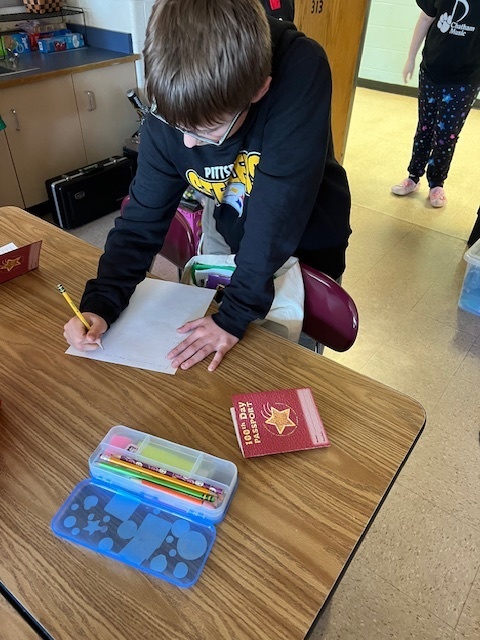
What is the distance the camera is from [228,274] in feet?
3.64

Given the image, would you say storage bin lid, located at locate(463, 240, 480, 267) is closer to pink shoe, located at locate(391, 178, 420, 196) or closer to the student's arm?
pink shoe, located at locate(391, 178, 420, 196)

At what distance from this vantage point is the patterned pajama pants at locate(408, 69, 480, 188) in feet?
8.80

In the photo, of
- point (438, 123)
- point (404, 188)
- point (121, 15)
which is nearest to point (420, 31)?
point (438, 123)

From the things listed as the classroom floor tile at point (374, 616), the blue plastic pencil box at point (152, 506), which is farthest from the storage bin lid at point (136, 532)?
the classroom floor tile at point (374, 616)

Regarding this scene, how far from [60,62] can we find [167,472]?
9.01 ft

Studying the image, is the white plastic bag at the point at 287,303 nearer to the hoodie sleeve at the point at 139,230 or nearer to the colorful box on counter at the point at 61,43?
the hoodie sleeve at the point at 139,230

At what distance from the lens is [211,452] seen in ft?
2.34

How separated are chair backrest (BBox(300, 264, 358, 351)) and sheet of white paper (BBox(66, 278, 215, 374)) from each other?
7.9 inches

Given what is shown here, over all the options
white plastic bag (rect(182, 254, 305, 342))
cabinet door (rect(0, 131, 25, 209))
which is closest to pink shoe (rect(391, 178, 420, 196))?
cabinet door (rect(0, 131, 25, 209))

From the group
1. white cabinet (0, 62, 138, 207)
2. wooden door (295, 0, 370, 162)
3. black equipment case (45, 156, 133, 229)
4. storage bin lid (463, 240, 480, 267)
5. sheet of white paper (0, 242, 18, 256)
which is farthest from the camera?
black equipment case (45, 156, 133, 229)

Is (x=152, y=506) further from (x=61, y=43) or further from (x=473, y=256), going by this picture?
(x=61, y=43)

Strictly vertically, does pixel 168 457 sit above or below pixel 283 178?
below

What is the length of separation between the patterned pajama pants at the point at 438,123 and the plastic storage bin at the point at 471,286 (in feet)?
3.08

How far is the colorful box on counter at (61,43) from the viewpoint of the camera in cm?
288
